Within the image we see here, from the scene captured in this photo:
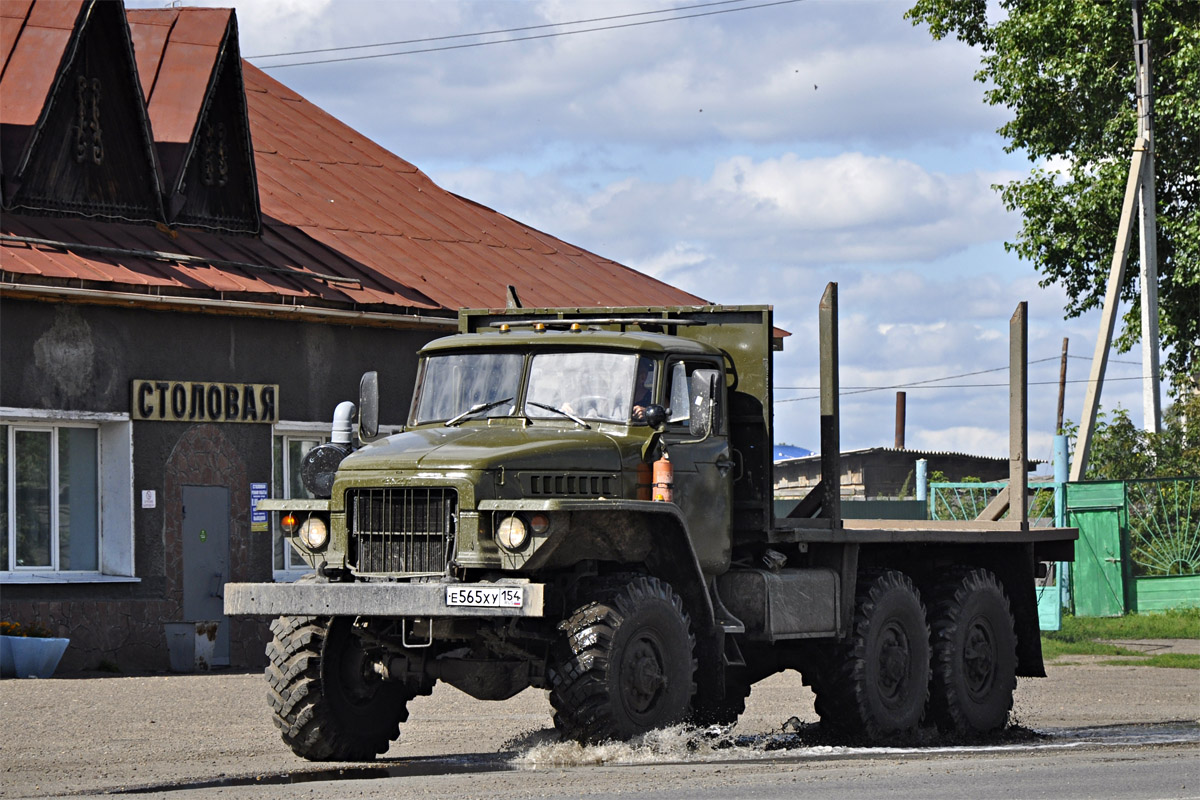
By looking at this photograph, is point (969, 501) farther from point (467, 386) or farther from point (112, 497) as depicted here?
point (467, 386)

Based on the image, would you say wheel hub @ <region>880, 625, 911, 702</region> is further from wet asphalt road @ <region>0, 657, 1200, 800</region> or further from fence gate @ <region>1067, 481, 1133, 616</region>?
fence gate @ <region>1067, 481, 1133, 616</region>

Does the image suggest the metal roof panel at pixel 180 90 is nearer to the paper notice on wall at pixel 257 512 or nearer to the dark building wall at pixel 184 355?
the dark building wall at pixel 184 355

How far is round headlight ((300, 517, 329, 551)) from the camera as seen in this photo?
36.8 feet

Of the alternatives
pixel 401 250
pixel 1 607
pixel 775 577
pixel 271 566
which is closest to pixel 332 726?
pixel 775 577

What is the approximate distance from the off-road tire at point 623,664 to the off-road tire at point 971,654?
3.60 meters

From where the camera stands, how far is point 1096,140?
33406 mm

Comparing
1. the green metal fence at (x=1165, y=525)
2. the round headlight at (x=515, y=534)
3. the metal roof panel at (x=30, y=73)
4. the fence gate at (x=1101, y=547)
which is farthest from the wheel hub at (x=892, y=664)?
the green metal fence at (x=1165, y=525)

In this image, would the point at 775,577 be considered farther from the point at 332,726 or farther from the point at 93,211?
the point at 93,211

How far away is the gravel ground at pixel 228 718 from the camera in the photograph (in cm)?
1109

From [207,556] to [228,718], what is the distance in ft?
19.9

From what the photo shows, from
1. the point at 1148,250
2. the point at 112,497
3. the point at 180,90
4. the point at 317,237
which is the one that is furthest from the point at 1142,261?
the point at 112,497

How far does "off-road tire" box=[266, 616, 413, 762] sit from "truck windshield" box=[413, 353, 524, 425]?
5.26ft

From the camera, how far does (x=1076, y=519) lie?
26906 millimetres

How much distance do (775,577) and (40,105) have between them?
1143cm
